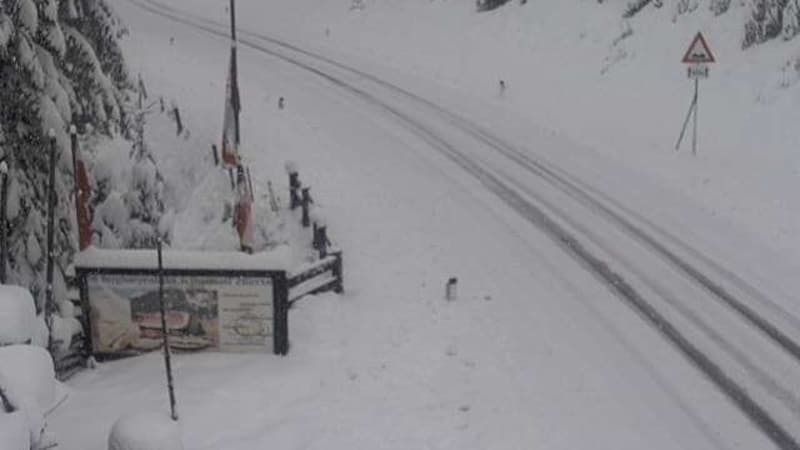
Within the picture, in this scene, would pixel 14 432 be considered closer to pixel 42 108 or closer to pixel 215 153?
pixel 42 108

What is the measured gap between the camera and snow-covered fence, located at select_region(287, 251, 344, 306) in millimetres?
13938

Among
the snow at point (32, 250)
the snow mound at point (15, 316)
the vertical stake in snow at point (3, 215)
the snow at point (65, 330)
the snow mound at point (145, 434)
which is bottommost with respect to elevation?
the snow at point (65, 330)

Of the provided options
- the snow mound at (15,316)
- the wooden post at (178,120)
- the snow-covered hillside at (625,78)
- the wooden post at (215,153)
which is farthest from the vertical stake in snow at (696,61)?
the snow mound at (15,316)

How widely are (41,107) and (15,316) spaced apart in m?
5.03

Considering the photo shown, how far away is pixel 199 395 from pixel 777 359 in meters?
7.28

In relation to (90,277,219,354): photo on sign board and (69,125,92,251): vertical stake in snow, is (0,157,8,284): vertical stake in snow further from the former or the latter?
(90,277,219,354): photo on sign board

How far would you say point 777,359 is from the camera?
41.7ft

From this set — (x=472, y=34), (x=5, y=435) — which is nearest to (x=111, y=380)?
(x=5, y=435)

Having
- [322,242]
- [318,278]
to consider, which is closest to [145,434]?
[318,278]

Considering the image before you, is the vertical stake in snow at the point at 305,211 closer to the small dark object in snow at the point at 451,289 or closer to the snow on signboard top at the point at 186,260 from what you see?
the small dark object in snow at the point at 451,289

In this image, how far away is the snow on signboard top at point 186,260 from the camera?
500 inches

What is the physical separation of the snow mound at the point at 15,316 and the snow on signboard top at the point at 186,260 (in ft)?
12.3

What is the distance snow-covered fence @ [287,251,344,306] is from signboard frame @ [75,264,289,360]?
2.15 feet

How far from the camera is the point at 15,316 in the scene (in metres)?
8.60
